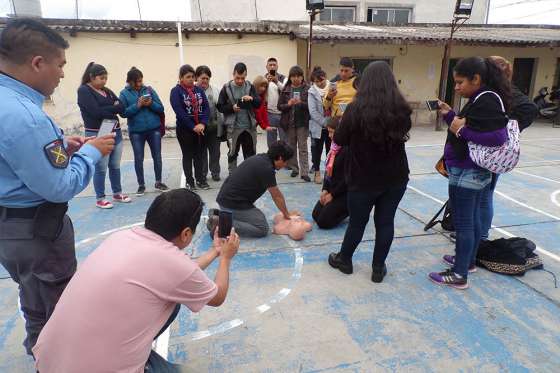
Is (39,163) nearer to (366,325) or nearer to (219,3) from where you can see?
(366,325)

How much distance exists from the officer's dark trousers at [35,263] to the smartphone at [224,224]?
0.74 metres

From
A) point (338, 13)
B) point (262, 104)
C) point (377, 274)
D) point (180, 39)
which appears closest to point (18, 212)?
point (377, 274)

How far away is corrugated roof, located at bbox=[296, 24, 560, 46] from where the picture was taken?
10.6m

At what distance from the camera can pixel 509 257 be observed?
10.3 ft

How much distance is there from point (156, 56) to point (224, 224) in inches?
365

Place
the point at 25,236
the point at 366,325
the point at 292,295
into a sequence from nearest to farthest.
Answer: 1. the point at 25,236
2. the point at 366,325
3. the point at 292,295

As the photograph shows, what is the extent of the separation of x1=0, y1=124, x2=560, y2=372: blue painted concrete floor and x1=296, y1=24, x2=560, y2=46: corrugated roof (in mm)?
7871

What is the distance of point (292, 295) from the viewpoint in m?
2.85

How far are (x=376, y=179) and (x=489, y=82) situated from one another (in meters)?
0.99

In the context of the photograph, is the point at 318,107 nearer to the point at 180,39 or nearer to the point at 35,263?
the point at 35,263

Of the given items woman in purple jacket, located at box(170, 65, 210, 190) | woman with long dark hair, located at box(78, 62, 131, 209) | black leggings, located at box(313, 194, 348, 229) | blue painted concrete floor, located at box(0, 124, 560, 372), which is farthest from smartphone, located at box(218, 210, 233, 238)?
woman in purple jacket, located at box(170, 65, 210, 190)

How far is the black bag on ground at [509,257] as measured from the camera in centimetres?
311

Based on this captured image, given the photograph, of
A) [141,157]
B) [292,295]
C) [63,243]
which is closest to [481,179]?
[292,295]

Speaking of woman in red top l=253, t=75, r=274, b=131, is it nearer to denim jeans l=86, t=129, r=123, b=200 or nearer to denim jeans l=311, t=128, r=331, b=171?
denim jeans l=311, t=128, r=331, b=171
